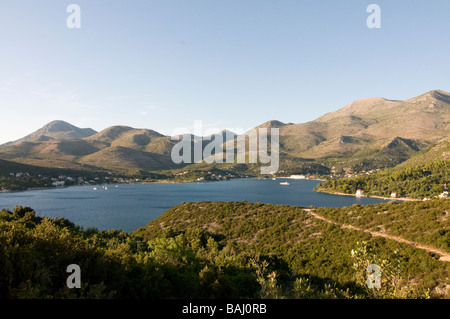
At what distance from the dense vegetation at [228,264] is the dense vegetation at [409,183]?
112136 millimetres

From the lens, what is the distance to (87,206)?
110625 mm

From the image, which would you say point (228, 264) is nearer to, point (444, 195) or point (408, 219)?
point (408, 219)

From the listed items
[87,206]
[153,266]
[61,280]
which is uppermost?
[61,280]

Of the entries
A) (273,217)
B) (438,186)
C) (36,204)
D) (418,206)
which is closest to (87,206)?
(36,204)

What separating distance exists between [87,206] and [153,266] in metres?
113

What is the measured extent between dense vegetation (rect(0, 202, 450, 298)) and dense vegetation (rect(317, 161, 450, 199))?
368 feet

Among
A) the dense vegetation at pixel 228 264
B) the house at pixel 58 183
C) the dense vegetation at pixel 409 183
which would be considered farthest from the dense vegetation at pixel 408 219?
the house at pixel 58 183

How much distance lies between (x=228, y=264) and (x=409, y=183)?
15173 centimetres

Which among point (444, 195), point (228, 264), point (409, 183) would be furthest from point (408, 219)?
point (409, 183)

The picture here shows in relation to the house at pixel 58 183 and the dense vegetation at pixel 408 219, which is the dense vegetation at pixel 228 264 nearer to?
the dense vegetation at pixel 408 219

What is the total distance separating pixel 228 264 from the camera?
67.8 ft

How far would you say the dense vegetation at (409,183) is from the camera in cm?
12075
